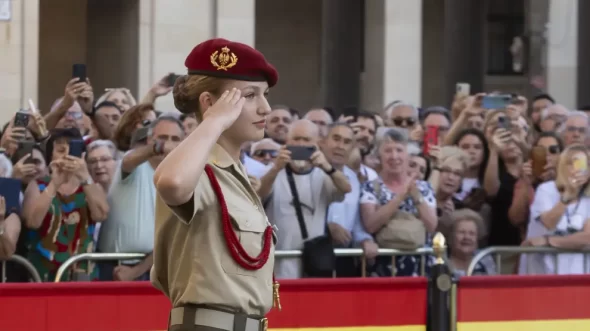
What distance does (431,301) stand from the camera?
8031mm

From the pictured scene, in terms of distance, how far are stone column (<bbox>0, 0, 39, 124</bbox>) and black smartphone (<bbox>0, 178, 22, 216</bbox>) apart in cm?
897

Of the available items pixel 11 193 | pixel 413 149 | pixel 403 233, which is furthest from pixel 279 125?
pixel 11 193

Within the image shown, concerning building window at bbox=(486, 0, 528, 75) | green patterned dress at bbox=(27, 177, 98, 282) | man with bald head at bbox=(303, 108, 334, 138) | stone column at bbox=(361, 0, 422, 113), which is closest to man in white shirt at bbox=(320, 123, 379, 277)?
man with bald head at bbox=(303, 108, 334, 138)

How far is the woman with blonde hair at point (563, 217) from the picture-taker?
9.74 meters

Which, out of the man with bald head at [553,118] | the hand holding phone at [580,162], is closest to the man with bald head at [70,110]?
the hand holding phone at [580,162]

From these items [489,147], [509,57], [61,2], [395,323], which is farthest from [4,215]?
[509,57]

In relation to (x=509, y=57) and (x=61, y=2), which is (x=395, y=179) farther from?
(x=509, y=57)

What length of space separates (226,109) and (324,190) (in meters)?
5.28

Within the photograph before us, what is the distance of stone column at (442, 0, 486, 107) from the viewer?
1014 inches

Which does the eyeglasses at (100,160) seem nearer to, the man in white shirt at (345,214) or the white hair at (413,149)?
the man in white shirt at (345,214)

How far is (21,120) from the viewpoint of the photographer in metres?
10.4

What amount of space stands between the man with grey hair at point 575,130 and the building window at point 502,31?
84.2 ft

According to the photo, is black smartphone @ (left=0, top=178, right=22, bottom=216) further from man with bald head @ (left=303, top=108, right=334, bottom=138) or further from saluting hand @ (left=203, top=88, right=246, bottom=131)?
saluting hand @ (left=203, top=88, right=246, bottom=131)

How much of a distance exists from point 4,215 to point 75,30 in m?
18.3
